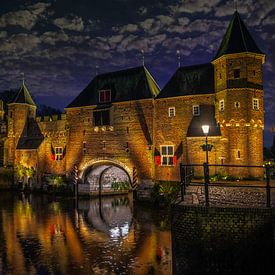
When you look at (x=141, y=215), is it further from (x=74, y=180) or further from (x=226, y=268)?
(x=226, y=268)

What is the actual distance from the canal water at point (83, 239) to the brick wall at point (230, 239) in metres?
2.77

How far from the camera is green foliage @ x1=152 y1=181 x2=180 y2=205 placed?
23.7 m

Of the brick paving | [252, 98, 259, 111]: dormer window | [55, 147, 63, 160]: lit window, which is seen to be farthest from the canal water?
[252, 98, 259, 111]: dormer window

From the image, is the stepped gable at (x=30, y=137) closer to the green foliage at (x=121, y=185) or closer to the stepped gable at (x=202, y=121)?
the green foliage at (x=121, y=185)

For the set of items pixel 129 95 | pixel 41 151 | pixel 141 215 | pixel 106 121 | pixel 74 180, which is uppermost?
pixel 129 95

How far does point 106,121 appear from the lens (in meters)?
30.3

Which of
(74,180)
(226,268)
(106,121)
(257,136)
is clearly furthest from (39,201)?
(226,268)

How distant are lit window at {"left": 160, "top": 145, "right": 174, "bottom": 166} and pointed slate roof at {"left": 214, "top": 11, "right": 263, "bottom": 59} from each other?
26.5 ft

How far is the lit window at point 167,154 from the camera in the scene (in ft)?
87.8

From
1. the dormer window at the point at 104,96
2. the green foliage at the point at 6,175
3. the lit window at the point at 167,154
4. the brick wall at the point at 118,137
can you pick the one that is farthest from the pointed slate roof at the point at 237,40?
the green foliage at the point at 6,175

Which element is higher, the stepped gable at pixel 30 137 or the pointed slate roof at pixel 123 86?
the pointed slate roof at pixel 123 86

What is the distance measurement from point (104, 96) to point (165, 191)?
11.4m

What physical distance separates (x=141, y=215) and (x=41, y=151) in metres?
18.4

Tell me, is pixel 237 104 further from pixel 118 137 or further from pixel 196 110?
pixel 118 137
